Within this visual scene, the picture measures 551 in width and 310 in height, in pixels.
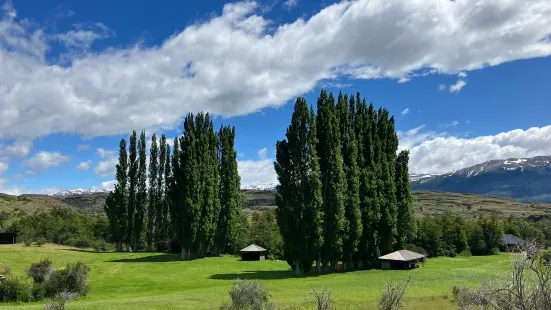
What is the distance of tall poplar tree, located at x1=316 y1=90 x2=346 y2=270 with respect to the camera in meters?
38.8

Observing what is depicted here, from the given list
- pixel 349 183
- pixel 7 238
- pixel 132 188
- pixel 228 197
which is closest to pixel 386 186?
pixel 349 183

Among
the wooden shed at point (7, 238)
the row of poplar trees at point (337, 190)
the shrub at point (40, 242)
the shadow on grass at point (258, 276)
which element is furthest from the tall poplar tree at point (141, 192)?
the row of poplar trees at point (337, 190)

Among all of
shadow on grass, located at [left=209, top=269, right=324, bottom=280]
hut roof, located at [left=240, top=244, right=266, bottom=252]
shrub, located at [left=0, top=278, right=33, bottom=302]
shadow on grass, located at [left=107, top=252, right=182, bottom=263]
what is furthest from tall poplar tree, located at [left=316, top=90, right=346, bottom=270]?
shrub, located at [left=0, top=278, right=33, bottom=302]

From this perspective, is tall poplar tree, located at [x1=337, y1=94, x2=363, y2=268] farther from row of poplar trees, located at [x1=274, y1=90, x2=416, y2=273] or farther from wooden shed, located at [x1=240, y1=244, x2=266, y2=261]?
wooden shed, located at [x1=240, y1=244, x2=266, y2=261]

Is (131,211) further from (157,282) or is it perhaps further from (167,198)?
(157,282)

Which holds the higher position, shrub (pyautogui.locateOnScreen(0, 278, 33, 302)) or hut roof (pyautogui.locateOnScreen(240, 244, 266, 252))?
shrub (pyautogui.locateOnScreen(0, 278, 33, 302))

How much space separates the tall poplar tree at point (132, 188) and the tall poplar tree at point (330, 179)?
3367 centimetres

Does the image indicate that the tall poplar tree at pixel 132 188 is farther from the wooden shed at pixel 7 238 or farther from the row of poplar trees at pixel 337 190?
the row of poplar trees at pixel 337 190

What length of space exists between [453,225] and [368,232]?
2845 cm

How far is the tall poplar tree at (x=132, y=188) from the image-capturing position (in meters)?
62.6

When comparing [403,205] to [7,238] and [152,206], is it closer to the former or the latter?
[152,206]

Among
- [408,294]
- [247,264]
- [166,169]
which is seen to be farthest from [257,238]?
[408,294]

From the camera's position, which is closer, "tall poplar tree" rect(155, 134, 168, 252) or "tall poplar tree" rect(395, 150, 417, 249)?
"tall poplar tree" rect(395, 150, 417, 249)

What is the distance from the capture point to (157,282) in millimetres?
34500
